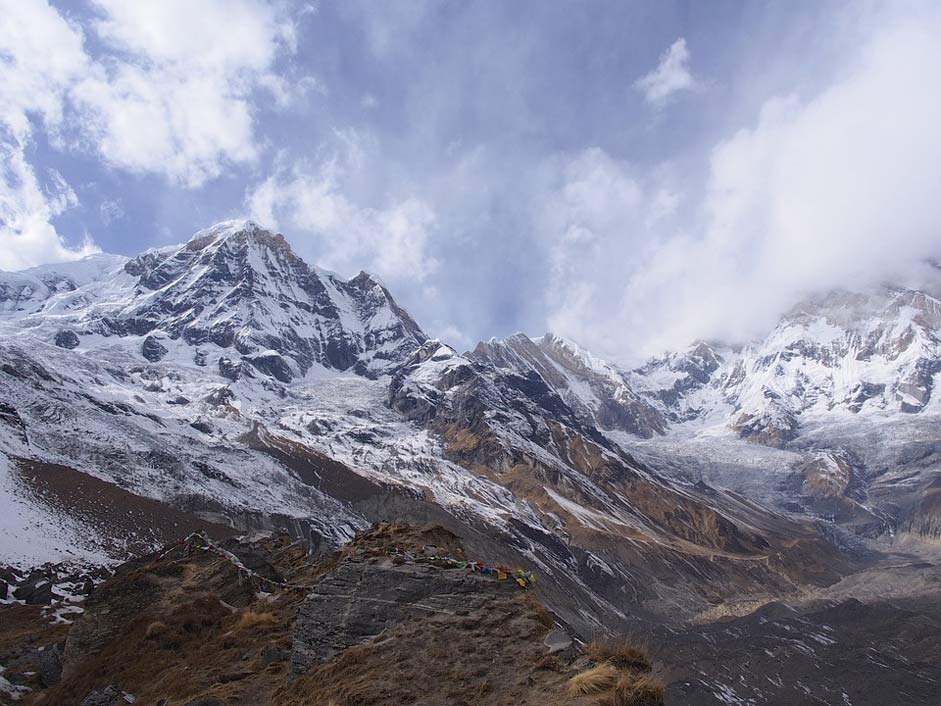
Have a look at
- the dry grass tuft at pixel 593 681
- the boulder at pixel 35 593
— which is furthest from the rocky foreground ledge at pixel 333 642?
the boulder at pixel 35 593

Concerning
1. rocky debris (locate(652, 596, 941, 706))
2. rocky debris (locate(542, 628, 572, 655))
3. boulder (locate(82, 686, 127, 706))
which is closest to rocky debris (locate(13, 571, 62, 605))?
boulder (locate(82, 686, 127, 706))

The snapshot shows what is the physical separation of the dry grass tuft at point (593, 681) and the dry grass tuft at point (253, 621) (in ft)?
41.1

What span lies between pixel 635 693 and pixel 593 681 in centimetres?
70

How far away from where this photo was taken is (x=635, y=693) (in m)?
9.97

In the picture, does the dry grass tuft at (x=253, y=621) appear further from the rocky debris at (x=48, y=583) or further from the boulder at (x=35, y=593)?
the boulder at (x=35, y=593)

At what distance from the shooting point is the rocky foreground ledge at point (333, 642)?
1183 centimetres

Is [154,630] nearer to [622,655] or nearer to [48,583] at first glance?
[622,655]

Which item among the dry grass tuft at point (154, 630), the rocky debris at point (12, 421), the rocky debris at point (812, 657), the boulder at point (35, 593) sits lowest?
the rocky debris at point (812, 657)

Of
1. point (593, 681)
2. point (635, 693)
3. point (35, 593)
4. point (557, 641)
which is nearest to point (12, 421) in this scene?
point (35, 593)

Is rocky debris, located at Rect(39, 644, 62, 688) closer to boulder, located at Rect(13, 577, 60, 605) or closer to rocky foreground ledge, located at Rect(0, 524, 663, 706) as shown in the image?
rocky foreground ledge, located at Rect(0, 524, 663, 706)

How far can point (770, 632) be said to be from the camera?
107m

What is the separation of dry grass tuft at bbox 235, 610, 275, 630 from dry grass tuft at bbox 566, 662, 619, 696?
1254 cm

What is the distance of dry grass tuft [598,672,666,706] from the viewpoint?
9.77 metres

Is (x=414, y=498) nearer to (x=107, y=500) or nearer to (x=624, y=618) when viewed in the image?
(x=624, y=618)
